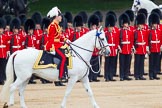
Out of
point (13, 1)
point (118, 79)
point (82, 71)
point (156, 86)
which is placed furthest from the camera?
point (13, 1)

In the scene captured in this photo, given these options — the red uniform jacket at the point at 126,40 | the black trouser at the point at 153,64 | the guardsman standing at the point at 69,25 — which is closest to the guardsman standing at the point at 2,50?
the guardsman standing at the point at 69,25

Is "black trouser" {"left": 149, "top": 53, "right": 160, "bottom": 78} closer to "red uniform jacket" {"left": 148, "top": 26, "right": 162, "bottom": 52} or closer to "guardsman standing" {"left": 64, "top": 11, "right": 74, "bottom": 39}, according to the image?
"red uniform jacket" {"left": 148, "top": 26, "right": 162, "bottom": 52}

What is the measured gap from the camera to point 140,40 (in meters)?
19.8

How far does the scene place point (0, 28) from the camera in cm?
1934

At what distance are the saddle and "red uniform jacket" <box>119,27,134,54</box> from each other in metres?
4.78

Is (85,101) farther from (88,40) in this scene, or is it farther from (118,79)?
(118,79)

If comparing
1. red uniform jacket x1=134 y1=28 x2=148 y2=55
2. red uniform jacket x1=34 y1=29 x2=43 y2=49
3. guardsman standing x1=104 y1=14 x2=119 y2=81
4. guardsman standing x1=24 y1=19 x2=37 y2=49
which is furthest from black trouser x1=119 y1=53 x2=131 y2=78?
guardsman standing x1=24 y1=19 x2=37 y2=49

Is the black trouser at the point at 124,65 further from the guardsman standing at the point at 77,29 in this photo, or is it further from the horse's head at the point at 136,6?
the horse's head at the point at 136,6

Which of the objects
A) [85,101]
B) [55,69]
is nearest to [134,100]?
[85,101]

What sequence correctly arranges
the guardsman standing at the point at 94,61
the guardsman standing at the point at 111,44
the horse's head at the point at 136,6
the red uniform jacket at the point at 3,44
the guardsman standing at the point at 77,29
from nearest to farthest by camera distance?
the red uniform jacket at the point at 3,44 < the guardsman standing at the point at 111,44 < the guardsman standing at the point at 77,29 < the guardsman standing at the point at 94,61 < the horse's head at the point at 136,6

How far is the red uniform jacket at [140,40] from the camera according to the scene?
19797 millimetres

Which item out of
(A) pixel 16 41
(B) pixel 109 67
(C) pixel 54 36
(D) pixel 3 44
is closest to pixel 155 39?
(B) pixel 109 67

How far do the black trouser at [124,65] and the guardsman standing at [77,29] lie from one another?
115 centimetres

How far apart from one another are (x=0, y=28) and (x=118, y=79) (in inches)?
126
